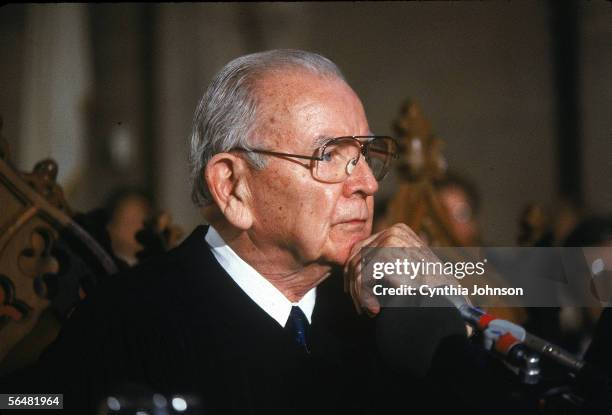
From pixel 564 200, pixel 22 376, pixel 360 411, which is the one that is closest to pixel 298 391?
pixel 360 411

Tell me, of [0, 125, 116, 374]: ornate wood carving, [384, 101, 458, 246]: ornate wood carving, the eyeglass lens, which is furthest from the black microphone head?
[0, 125, 116, 374]: ornate wood carving

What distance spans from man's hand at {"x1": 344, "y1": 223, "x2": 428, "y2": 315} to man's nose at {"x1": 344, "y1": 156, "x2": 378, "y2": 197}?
4.4 inches

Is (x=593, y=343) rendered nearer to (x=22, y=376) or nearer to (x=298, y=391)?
(x=298, y=391)

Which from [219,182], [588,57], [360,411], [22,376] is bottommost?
[360,411]

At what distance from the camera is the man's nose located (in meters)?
1.67

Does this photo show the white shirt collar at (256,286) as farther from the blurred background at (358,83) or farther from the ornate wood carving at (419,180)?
the ornate wood carving at (419,180)

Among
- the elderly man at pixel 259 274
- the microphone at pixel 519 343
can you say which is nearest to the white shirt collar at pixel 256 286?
the elderly man at pixel 259 274

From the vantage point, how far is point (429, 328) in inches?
60.8

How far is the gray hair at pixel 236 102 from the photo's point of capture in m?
1.65

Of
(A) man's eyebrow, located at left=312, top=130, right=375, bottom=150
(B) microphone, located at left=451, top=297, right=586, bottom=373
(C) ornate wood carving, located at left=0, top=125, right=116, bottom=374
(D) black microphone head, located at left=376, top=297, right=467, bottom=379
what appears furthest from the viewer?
(C) ornate wood carving, located at left=0, top=125, right=116, bottom=374

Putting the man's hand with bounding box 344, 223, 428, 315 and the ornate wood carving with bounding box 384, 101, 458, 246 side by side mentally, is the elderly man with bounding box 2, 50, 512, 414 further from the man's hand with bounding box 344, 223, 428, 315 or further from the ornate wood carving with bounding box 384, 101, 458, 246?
the ornate wood carving with bounding box 384, 101, 458, 246

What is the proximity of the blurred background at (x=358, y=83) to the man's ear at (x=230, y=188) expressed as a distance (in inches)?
10.3

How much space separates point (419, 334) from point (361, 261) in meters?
0.24

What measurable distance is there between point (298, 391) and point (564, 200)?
40.3 inches
